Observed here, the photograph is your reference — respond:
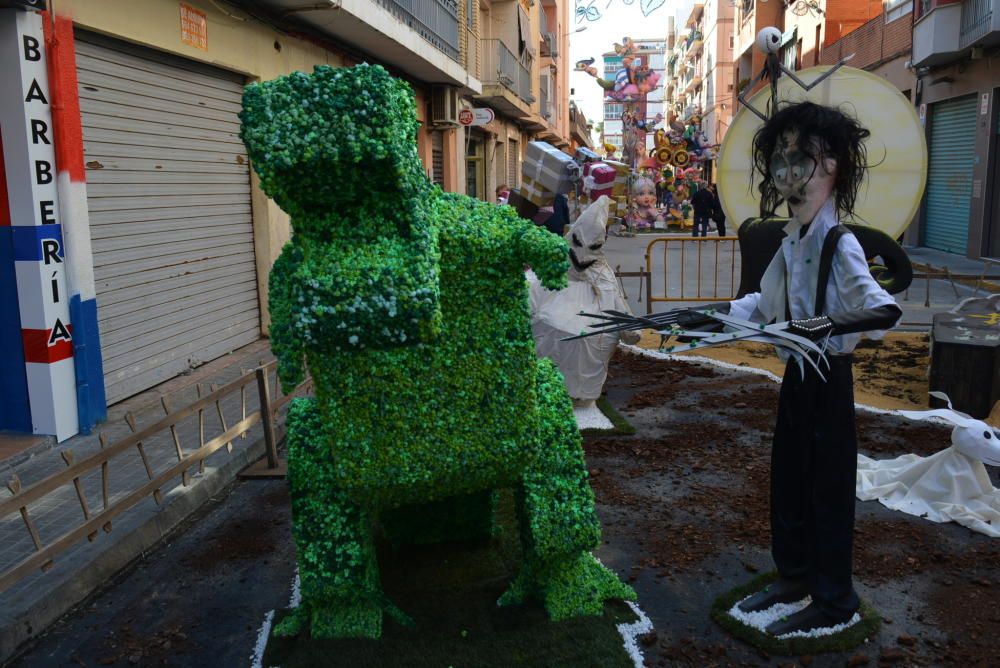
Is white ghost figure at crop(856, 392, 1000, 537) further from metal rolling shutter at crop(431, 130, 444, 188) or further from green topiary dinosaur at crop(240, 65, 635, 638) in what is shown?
metal rolling shutter at crop(431, 130, 444, 188)

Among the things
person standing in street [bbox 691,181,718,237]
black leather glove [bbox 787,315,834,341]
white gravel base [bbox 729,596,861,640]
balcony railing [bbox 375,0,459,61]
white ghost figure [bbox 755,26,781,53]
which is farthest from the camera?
person standing in street [bbox 691,181,718,237]

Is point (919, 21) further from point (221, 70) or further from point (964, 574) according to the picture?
point (964, 574)

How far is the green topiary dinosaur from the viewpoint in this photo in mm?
2490

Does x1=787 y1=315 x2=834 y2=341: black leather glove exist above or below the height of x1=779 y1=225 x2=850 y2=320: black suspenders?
below

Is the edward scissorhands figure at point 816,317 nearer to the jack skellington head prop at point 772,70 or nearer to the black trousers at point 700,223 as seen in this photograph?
the jack skellington head prop at point 772,70

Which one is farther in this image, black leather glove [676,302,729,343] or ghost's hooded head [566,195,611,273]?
ghost's hooded head [566,195,611,273]

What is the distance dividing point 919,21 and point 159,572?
16.6 metres

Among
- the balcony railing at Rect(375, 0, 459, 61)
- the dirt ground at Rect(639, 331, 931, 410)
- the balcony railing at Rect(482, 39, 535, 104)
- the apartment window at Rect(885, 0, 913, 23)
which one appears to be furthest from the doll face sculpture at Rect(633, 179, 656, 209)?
the dirt ground at Rect(639, 331, 931, 410)

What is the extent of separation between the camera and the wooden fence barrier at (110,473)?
3.23 meters

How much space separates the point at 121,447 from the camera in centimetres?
387

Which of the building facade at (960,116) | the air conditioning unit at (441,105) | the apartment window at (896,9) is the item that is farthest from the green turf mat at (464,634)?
the apartment window at (896,9)

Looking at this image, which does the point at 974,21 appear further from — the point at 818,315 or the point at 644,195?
the point at 818,315

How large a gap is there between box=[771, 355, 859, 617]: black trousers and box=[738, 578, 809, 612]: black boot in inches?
1.4

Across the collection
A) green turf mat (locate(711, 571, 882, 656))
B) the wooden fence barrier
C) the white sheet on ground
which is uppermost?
the wooden fence barrier
